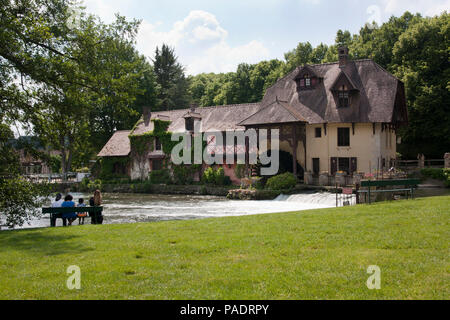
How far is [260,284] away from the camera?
595cm

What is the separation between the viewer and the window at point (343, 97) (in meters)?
33.7

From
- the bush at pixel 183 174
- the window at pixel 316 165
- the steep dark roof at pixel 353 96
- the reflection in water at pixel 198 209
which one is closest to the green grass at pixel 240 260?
the reflection in water at pixel 198 209

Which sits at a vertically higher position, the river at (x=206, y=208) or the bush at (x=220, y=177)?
the bush at (x=220, y=177)

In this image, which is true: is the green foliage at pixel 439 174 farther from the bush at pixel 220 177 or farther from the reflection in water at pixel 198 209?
the bush at pixel 220 177

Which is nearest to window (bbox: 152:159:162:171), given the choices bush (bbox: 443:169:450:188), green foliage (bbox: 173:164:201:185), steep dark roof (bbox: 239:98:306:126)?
green foliage (bbox: 173:164:201:185)

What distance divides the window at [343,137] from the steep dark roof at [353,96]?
1084 millimetres

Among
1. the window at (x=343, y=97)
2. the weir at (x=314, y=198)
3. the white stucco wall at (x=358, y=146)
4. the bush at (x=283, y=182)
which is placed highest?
the window at (x=343, y=97)

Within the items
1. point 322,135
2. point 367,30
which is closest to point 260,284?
point 322,135

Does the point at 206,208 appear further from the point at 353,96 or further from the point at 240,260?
the point at 240,260

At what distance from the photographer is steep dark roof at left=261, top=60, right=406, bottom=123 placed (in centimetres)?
3222

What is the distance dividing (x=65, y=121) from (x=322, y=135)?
78.9ft

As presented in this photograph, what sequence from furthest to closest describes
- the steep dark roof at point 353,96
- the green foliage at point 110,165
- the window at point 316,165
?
1. the green foliage at point 110,165
2. the window at point 316,165
3. the steep dark roof at point 353,96

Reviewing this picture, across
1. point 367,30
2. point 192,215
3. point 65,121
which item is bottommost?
point 192,215

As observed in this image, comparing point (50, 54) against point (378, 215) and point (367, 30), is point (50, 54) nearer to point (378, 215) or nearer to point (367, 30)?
point (378, 215)
